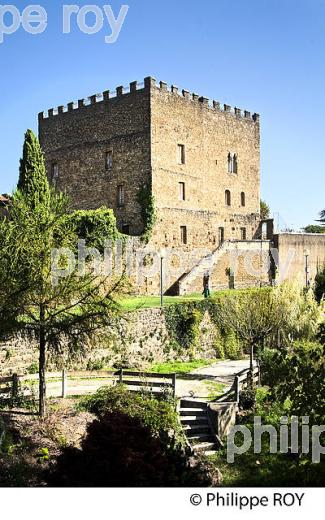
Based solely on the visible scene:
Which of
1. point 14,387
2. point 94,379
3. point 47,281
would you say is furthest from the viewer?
point 94,379

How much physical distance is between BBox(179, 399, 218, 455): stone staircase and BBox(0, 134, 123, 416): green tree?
349 centimetres

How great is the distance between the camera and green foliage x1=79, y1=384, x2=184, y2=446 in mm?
14133

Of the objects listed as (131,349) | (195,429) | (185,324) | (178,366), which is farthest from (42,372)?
(185,324)

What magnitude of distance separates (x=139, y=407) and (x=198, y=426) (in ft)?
7.74

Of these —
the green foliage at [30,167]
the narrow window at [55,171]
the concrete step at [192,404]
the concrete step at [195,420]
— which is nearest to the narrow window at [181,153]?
the narrow window at [55,171]

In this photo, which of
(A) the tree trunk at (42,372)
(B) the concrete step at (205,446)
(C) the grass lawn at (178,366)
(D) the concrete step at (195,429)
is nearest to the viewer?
(A) the tree trunk at (42,372)

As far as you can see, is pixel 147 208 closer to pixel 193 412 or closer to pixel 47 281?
pixel 193 412

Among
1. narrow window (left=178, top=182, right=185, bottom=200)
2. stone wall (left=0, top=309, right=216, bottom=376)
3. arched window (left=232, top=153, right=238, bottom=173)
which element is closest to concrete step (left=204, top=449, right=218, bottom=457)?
stone wall (left=0, top=309, right=216, bottom=376)

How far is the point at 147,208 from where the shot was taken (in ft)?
105

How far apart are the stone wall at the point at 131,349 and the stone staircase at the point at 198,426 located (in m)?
3.89

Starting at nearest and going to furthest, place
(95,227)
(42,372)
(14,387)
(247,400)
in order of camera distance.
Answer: (42,372) < (14,387) < (247,400) < (95,227)

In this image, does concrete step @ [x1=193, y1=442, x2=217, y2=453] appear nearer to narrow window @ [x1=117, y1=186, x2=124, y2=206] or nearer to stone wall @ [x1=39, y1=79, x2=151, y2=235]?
stone wall @ [x1=39, y1=79, x2=151, y2=235]

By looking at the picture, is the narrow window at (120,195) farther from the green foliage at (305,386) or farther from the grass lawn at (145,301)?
the green foliage at (305,386)

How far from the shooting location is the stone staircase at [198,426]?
15610 mm
